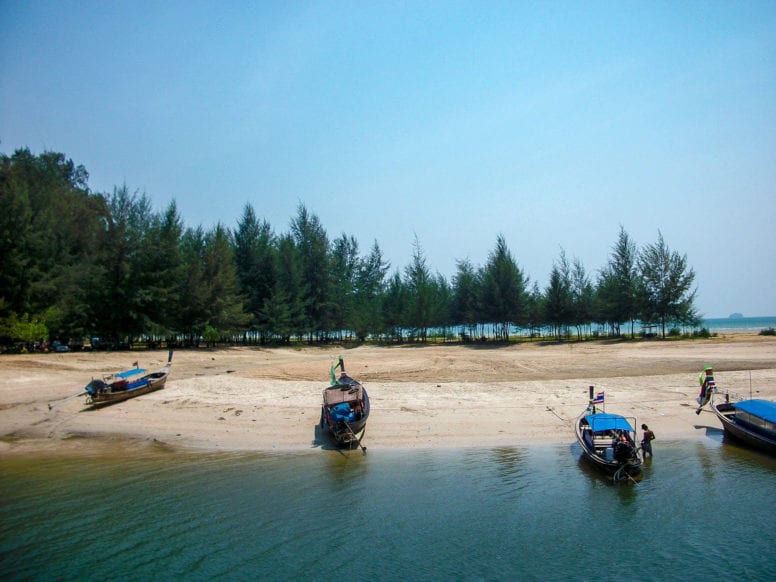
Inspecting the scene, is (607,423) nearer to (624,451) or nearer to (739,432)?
(624,451)

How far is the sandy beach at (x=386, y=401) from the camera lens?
75.8 ft

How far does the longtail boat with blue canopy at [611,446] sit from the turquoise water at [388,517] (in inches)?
21.3

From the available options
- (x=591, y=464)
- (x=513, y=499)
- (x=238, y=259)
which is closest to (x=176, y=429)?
(x=513, y=499)

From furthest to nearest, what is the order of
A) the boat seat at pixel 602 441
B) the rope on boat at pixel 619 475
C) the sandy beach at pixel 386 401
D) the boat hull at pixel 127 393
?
the boat hull at pixel 127 393 < the sandy beach at pixel 386 401 < the boat seat at pixel 602 441 < the rope on boat at pixel 619 475

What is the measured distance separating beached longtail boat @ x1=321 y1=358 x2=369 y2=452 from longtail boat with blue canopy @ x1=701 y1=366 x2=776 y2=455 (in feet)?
51.8

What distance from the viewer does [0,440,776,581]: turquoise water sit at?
42.5 ft

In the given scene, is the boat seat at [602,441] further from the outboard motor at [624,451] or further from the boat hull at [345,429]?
the boat hull at [345,429]

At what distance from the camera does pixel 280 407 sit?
88.4ft

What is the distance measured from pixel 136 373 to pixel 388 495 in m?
19.0

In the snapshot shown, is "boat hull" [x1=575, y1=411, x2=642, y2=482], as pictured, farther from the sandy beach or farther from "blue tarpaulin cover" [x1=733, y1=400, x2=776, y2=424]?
"blue tarpaulin cover" [x1=733, y1=400, x2=776, y2=424]

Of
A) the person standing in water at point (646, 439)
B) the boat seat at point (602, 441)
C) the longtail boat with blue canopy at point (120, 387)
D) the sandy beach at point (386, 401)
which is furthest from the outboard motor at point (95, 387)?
the person standing in water at point (646, 439)

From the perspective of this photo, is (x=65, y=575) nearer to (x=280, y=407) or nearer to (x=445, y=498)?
(x=445, y=498)

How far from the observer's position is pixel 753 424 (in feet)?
69.9

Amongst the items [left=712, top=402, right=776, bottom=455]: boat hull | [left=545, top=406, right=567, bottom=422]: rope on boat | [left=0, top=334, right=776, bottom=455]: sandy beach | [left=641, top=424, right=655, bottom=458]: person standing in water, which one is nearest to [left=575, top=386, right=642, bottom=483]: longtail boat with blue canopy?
[left=641, top=424, right=655, bottom=458]: person standing in water
